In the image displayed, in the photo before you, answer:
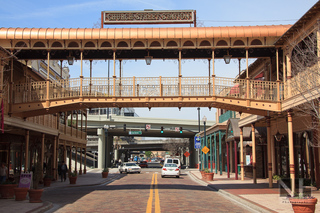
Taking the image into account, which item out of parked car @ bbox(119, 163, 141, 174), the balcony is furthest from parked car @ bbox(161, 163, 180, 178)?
parked car @ bbox(119, 163, 141, 174)

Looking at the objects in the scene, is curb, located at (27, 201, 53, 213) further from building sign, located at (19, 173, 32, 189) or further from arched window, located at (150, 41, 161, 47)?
arched window, located at (150, 41, 161, 47)

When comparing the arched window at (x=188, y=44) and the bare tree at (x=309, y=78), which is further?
the arched window at (x=188, y=44)

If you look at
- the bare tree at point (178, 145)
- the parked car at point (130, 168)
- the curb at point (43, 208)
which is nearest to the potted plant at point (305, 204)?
the curb at point (43, 208)

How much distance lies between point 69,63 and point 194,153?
178 ft

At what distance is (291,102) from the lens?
60.1 feet

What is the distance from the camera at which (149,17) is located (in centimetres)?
2014

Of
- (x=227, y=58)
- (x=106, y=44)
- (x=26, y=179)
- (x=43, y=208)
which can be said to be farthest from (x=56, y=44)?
(x=43, y=208)

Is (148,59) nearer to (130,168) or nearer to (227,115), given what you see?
(227,115)

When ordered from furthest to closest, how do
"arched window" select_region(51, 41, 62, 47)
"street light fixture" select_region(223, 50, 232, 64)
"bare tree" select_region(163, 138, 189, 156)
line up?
"bare tree" select_region(163, 138, 189, 156) → "street light fixture" select_region(223, 50, 232, 64) → "arched window" select_region(51, 41, 62, 47)

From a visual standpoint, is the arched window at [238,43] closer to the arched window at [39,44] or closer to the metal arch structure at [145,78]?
the metal arch structure at [145,78]

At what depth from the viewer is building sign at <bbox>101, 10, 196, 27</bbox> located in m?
20.1

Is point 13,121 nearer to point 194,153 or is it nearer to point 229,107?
point 229,107

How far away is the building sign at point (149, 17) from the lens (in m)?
20.1

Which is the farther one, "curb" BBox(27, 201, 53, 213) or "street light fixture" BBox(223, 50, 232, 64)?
"street light fixture" BBox(223, 50, 232, 64)
